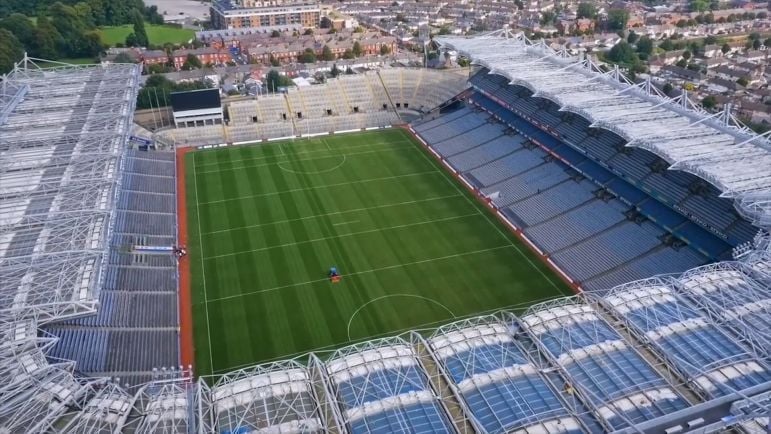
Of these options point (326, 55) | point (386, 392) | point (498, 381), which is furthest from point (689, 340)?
point (326, 55)

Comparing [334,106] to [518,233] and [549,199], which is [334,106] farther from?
[518,233]

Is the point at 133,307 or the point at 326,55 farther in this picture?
the point at 326,55

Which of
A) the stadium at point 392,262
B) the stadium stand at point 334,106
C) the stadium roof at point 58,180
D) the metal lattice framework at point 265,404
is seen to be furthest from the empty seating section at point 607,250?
the stadium stand at point 334,106

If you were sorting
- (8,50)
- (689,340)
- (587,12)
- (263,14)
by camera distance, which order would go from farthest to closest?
(587,12), (263,14), (8,50), (689,340)

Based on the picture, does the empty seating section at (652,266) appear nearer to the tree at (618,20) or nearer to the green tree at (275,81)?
the green tree at (275,81)

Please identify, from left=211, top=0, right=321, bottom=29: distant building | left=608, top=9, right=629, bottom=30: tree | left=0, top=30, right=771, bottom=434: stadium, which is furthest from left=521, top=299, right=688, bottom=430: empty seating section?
left=608, top=9, right=629, bottom=30: tree

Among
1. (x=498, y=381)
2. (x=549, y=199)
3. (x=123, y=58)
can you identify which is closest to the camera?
(x=498, y=381)

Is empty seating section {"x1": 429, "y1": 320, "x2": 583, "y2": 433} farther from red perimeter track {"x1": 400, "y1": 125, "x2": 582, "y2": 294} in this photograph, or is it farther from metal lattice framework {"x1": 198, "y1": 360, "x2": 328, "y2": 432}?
red perimeter track {"x1": 400, "y1": 125, "x2": 582, "y2": 294}

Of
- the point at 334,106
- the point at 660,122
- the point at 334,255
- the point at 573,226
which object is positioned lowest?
the point at 334,106
